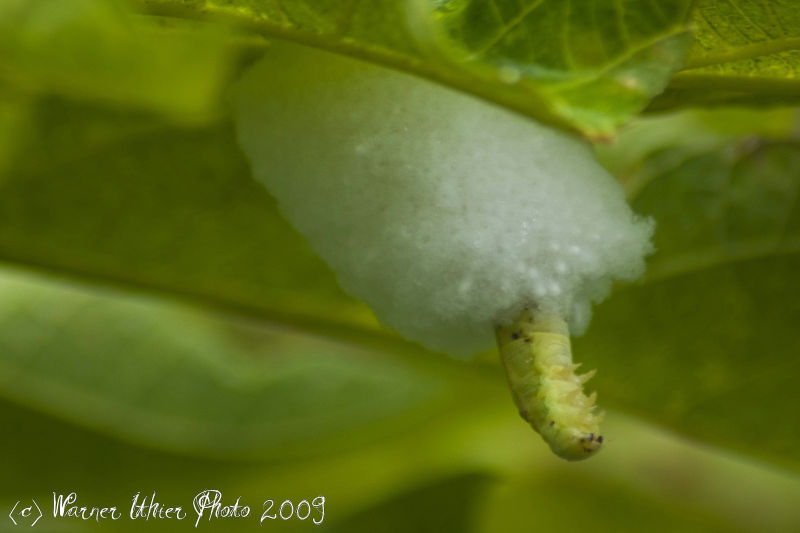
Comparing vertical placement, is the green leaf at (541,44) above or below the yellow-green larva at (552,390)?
above

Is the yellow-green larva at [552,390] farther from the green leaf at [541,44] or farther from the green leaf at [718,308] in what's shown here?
the green leaf at [718,308]

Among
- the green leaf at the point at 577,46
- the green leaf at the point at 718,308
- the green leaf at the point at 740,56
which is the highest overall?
the green leaf at the point at 577,46

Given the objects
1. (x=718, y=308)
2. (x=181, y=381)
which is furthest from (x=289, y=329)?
(x=718, y=308)

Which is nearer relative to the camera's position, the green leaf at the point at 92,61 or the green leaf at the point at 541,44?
the green leaf at the point at 541,44

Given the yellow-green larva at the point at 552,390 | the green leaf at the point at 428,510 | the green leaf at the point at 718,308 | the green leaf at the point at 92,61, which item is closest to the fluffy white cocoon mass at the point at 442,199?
the yellow-green larva at the point at 552,390

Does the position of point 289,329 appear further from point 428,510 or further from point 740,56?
point 740,56

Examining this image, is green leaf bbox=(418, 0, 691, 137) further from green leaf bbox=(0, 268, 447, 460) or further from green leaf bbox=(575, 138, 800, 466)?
green leaf bbox=(0, 268, 447, 460)

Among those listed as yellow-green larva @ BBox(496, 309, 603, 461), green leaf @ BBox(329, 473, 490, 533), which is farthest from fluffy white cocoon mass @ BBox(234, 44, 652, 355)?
green leaf @ BBox(329, 473, 490, 533)
